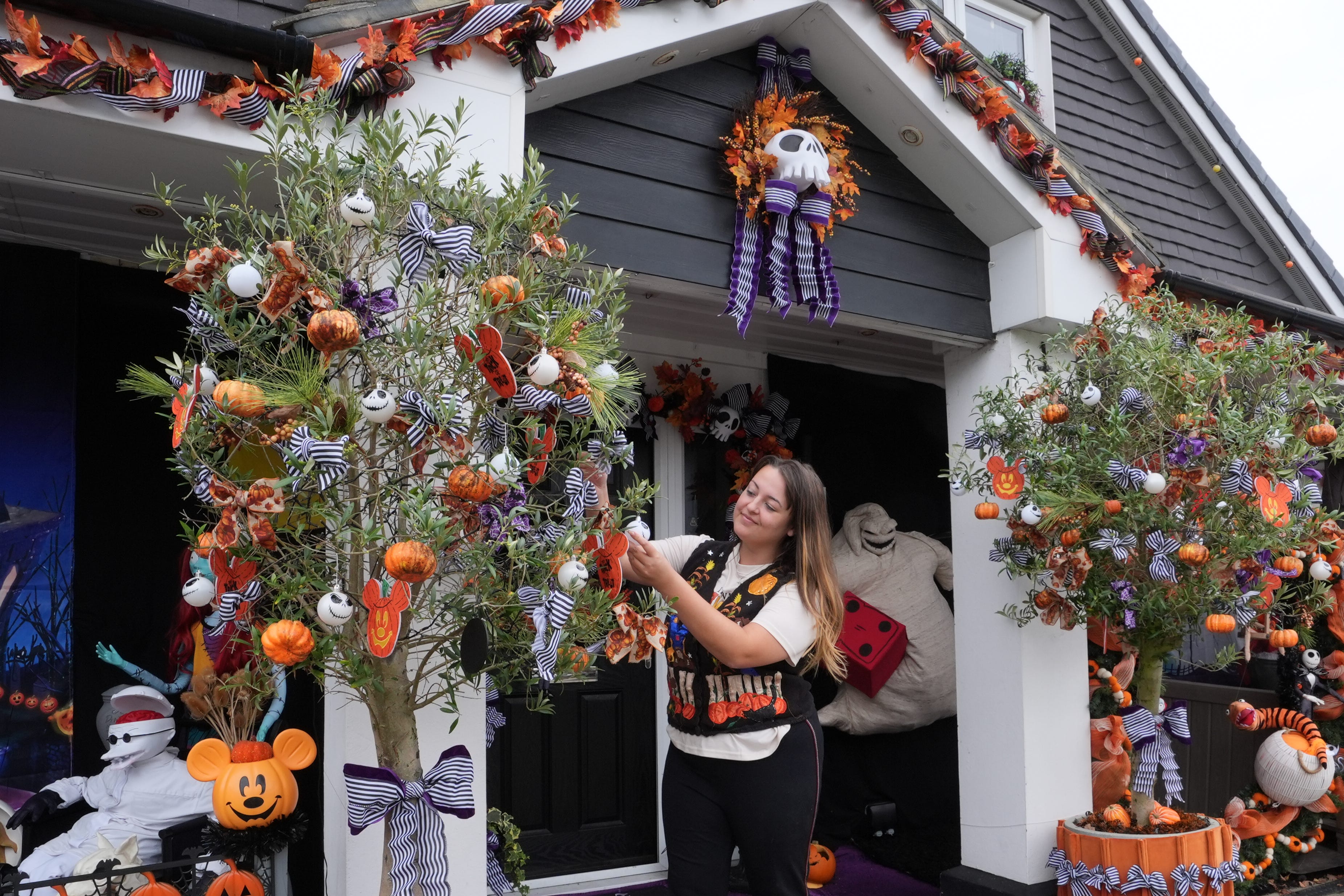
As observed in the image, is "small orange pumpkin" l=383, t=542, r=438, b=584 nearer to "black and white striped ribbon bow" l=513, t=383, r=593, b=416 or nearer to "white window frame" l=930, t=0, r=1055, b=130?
"black and white striped ribbon bow" l=513, t=383, r=593, b=416

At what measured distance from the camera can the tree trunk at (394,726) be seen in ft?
6.59

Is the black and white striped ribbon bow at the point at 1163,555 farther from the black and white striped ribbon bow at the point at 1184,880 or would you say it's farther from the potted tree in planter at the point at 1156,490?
the black and white striped ribbon bow at the point at 1184,880

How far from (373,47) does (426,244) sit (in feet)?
2.43

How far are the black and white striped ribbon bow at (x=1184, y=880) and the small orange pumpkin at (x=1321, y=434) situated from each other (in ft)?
5.26

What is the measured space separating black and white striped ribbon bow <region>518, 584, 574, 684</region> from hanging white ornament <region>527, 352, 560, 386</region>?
1.36ft

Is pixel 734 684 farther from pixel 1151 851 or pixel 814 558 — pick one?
pixel 1151 851

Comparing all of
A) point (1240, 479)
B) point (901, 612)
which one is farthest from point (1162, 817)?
point (901, 612)

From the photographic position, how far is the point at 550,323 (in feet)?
6.62

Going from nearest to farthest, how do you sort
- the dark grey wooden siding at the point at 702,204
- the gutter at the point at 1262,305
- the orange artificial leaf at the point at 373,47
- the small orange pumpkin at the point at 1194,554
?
the orange artificial leaf at the point at 373,47
the dark grey wooden siding at the point at 702,204
the small orange pumpkin at the point at 1194,554
the gutter at the point at 1262,305

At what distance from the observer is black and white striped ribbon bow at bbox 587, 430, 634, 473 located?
212cm

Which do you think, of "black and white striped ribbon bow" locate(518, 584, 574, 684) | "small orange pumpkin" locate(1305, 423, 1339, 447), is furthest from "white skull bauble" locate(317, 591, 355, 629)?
"small orange pumpkin" locate(1305, 423, 1339, 447)

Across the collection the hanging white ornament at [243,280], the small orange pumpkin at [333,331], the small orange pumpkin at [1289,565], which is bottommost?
the small orange pumpkin at [1289,565]

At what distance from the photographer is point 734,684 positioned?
2.47 m

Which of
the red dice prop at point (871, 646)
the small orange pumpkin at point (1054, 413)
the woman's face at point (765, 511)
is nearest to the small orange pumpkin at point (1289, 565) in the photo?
the small orange pumpkin at point (1054, 413)
